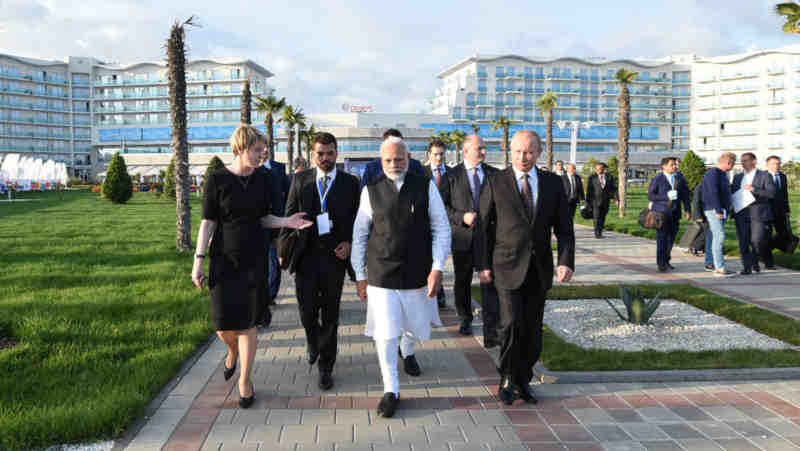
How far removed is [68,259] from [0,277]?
209cm

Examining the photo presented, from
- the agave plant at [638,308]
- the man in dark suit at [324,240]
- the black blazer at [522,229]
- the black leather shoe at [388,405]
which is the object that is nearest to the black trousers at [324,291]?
the man in dark suit at [324,240]

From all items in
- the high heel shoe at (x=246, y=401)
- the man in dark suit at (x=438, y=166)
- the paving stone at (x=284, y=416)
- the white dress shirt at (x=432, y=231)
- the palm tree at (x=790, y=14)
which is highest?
the palm tree at (x=790, y=14)

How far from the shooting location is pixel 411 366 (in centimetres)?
512

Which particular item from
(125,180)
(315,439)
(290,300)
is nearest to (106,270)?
(290,300)

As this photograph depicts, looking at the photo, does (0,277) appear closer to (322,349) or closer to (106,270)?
(106,270)

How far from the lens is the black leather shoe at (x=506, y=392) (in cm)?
441

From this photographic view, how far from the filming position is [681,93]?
111 metres

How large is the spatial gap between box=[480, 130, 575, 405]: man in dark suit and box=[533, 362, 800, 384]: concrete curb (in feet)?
1.59

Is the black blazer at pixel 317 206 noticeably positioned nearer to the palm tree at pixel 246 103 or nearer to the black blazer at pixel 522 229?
the black blazer at pixel 522 229

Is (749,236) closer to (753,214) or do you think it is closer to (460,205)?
(753,214)

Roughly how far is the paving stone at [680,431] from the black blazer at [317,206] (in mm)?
2617

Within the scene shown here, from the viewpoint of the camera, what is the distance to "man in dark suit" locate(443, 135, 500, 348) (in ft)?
19.7

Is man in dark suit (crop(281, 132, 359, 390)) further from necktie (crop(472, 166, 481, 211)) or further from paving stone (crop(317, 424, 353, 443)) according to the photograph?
necktie (crop(472, 166, 481, 211))

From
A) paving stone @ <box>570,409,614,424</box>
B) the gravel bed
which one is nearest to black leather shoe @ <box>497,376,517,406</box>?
paving stone @ <box>570,409,614,424</box>
